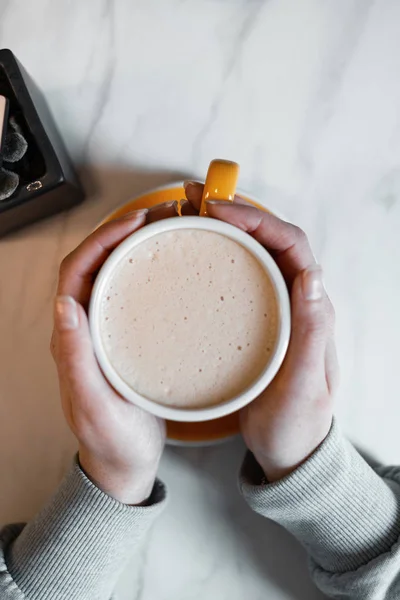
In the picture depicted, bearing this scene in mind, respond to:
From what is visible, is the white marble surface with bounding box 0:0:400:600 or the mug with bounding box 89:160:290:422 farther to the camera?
the white marble surface with bounding box 0:0:400:600

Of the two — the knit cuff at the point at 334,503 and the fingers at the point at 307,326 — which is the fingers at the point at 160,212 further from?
the knit cuff at the point at 334,503

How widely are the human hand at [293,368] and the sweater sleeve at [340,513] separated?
22mm

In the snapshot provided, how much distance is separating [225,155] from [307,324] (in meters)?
0.28

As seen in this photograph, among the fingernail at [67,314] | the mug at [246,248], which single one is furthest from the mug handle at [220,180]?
the fingernail at [67,314]

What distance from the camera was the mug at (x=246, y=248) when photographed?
47 cm

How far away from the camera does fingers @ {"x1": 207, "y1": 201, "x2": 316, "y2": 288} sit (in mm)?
537

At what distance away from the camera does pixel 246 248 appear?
499 mm

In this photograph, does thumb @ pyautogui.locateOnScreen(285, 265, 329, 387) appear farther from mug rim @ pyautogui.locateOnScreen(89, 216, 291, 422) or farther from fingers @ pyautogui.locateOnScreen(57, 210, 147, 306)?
fingers @ pyautogui.locateOnScreen(57, 210, 147, 306)

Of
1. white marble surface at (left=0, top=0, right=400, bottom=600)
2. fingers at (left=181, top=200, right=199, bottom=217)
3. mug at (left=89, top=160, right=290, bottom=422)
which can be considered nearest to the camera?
mug at (left=89, top=160, right=290, bottom=422)

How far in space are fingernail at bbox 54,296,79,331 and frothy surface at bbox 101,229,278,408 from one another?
0.03 meters

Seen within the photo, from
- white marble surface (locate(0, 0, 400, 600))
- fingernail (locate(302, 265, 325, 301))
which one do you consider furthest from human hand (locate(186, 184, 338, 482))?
white marble surface (locate(0, 0, 400, 600))

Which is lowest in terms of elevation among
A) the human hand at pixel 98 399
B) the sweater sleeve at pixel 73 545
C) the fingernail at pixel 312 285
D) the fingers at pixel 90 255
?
the sweater sleeve at pixel 73 545

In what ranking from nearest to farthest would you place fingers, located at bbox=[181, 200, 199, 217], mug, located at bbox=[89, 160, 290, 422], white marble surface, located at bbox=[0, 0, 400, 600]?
mug, located at bbox=[89, 160, 290, 422] < fingers, located at bbox=[181, 200, 199, 217] < white marble surface, located at bbox=[0, 0, 400, 600]

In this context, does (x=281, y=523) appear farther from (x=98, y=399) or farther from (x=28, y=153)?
(x=28, y=153)
